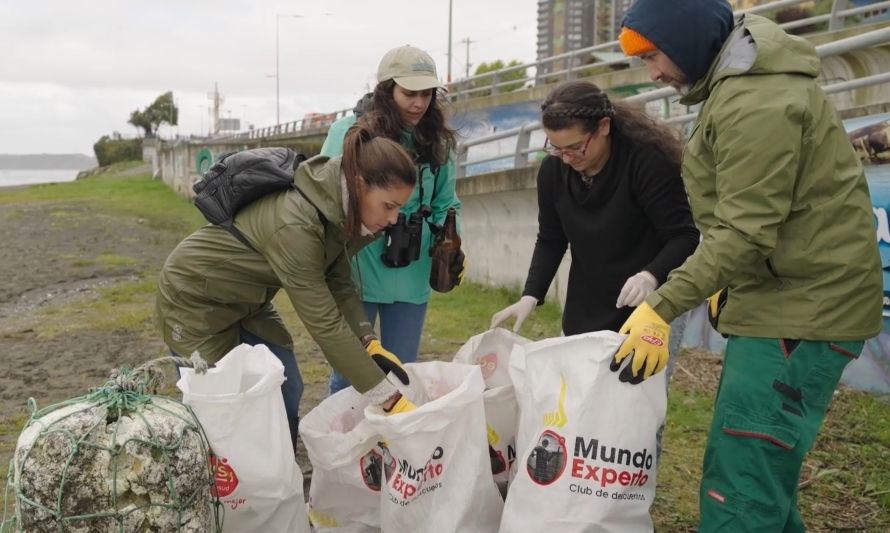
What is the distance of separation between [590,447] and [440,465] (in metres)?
0.51

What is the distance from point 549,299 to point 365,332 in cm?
463

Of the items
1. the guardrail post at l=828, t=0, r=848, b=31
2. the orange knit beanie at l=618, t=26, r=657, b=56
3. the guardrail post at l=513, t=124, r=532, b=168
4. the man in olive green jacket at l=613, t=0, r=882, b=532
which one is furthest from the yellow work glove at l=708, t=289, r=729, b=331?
the guardrail post at l=828, t=0, r=848, b=31

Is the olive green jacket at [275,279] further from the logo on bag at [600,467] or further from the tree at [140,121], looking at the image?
the tree at [140,121]

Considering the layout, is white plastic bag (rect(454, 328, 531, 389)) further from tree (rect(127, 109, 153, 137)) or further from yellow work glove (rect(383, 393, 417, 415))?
tree (rect(127, 109, 153, 137))

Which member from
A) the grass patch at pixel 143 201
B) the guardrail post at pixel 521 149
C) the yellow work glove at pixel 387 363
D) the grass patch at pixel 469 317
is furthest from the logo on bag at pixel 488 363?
the grass patch at pixel 143 201

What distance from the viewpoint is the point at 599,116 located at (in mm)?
2643

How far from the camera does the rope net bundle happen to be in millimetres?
2053

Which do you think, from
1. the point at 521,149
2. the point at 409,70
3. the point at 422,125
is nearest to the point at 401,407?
the point at 422,125

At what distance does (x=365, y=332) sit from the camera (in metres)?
3.02

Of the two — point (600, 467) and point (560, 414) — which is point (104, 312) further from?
point (600, 467)

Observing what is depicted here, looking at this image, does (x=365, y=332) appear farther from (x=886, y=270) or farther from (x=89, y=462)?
(x=886, y=270)

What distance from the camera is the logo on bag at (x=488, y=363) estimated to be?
3.19 m

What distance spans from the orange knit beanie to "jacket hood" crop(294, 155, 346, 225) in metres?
0.97

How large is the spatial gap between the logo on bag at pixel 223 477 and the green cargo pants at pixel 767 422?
141 cm
